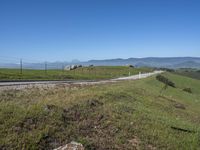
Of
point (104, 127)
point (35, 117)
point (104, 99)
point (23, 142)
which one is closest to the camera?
point (23, 142)

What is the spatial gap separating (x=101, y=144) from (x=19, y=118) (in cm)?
265

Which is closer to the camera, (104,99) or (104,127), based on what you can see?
(104,127)

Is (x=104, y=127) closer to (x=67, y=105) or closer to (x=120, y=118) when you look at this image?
(x=120, y=118)

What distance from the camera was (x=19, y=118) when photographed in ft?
30.2

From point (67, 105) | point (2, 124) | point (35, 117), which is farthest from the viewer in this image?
point (67, 105)

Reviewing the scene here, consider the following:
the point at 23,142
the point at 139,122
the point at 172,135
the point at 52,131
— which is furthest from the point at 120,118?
the point at 23,142

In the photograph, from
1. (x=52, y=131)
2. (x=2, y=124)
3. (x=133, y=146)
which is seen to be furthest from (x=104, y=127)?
(x=2, y=124)

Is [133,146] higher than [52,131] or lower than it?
lower

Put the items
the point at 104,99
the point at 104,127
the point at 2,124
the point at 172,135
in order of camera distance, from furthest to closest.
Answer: the point at 104,99, the point at 172,135, the point at 104,127, the point at 2,124

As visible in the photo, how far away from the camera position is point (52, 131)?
900 centimetres

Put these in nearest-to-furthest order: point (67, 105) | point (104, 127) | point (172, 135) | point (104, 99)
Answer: point (104, 127), point (172, 135), point (67, 105), point (104, 99)

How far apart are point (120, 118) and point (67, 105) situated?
89.5 inches

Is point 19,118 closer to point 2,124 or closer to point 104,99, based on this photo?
point 2,124

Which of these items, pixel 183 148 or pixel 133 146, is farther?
pixel 183 148
